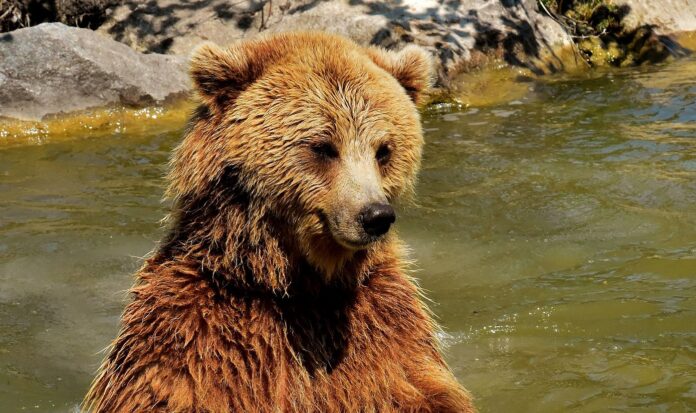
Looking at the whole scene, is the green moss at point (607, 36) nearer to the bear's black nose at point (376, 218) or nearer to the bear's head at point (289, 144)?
the bear's head at point (289, 144)

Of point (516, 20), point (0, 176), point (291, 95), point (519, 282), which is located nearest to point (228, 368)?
point (291, 95)

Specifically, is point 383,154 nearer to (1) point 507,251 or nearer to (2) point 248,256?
(2) point 248,256

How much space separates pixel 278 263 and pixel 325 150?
48 cm

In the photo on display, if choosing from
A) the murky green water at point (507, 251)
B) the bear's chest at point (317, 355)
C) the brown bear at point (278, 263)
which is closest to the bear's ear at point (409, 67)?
the brown bear at point (278, 263)

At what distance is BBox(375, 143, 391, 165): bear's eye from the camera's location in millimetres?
3772

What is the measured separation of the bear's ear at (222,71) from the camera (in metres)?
3.76

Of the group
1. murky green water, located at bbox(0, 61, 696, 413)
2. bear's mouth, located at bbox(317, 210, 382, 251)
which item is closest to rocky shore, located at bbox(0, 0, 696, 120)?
murky green water, located at bbox(0, 61, 696, 413)

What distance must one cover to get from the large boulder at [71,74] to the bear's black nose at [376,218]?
23.0 ft

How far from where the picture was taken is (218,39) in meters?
11.0

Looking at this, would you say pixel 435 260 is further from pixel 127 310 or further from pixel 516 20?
pixel 516 20

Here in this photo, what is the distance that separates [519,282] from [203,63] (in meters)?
3.24

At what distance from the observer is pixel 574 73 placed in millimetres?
11734

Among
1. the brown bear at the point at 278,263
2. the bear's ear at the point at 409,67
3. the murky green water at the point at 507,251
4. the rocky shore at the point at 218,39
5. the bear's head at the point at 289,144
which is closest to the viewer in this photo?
the brown bear at the point at 278,263

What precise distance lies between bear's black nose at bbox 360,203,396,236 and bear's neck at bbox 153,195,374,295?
1.16ft
